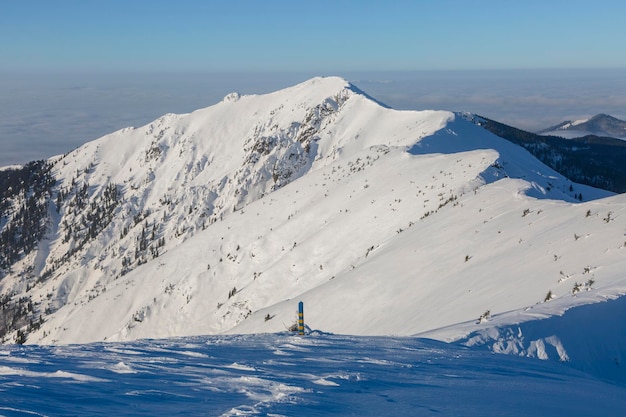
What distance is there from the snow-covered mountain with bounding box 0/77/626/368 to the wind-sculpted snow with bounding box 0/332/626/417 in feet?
7.57

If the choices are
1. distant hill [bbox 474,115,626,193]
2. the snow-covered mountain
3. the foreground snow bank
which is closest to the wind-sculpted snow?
the foreground snow bank

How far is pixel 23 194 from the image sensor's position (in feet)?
522

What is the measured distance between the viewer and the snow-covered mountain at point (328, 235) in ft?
67.6

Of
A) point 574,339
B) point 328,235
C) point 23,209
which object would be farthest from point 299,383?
point 23,209

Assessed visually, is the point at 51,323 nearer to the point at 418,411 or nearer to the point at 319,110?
the point at 319,110

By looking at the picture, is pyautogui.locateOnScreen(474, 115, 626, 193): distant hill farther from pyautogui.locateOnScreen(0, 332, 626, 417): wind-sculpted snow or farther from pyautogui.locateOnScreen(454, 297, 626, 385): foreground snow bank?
pyautogui.locateOnScreen(0, 332, 626, 417): wind-sculpted snow

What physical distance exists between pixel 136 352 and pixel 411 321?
403 inches

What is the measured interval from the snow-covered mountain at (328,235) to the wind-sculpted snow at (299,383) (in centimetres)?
231

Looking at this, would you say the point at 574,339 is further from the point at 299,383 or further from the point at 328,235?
the point at 328,235

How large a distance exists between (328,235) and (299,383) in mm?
31027

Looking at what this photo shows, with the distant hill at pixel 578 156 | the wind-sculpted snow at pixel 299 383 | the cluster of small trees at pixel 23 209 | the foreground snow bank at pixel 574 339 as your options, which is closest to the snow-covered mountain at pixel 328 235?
the foreground snow bank at pixel 574 339

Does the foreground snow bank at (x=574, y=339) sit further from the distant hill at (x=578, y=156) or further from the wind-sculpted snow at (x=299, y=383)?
the distant hill at (x=578, y=156)

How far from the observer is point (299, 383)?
9.42 meters

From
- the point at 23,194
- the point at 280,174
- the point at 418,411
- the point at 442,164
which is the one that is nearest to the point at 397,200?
the point at 442,164
